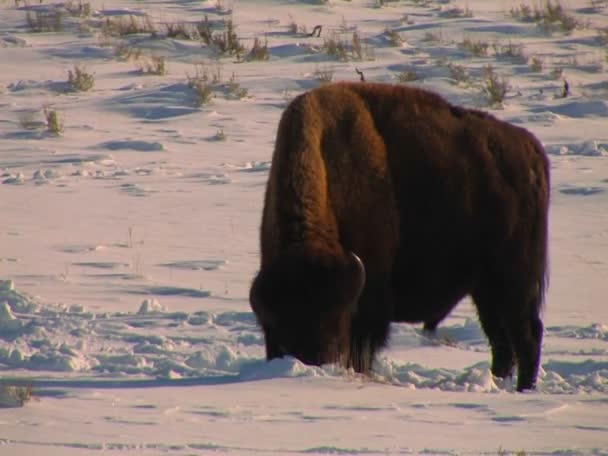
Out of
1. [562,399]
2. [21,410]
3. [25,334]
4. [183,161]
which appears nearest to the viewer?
[21,410]

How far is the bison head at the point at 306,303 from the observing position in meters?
5.62

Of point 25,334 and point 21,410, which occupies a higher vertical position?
point 21,410

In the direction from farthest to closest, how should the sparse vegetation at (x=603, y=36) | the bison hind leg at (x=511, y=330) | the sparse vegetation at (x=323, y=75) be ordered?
the sparse vegetation at (x=603, y=36) < the sparse vegetation at (x=323, y=75) < the bison hind leg at (x=511, y=330)

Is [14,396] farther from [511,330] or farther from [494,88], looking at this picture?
[494,88]

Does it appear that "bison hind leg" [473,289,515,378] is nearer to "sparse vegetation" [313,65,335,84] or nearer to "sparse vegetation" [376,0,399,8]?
"sparse vegetation" [313,65,335,84]

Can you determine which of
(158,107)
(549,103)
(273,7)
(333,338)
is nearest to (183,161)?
(158,107)

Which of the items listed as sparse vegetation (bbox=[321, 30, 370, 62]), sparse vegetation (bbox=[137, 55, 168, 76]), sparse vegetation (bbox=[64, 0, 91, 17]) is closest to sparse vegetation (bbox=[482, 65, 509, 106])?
sparse vegetation (bbox=[321, 30, 370, 62])

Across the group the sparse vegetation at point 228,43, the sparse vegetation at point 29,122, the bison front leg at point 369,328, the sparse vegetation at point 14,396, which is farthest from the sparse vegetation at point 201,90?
the sparse vegetation at point 14,396

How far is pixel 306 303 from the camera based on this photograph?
562 centimetres

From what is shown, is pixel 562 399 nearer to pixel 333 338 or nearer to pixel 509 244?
pixel 333 338

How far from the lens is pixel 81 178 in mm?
12195

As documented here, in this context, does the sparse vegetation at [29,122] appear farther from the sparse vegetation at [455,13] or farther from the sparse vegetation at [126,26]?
the sparse vegetation at [455,13]

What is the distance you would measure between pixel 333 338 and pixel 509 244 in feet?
6.22

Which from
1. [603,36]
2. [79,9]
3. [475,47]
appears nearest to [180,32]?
[79,9]
